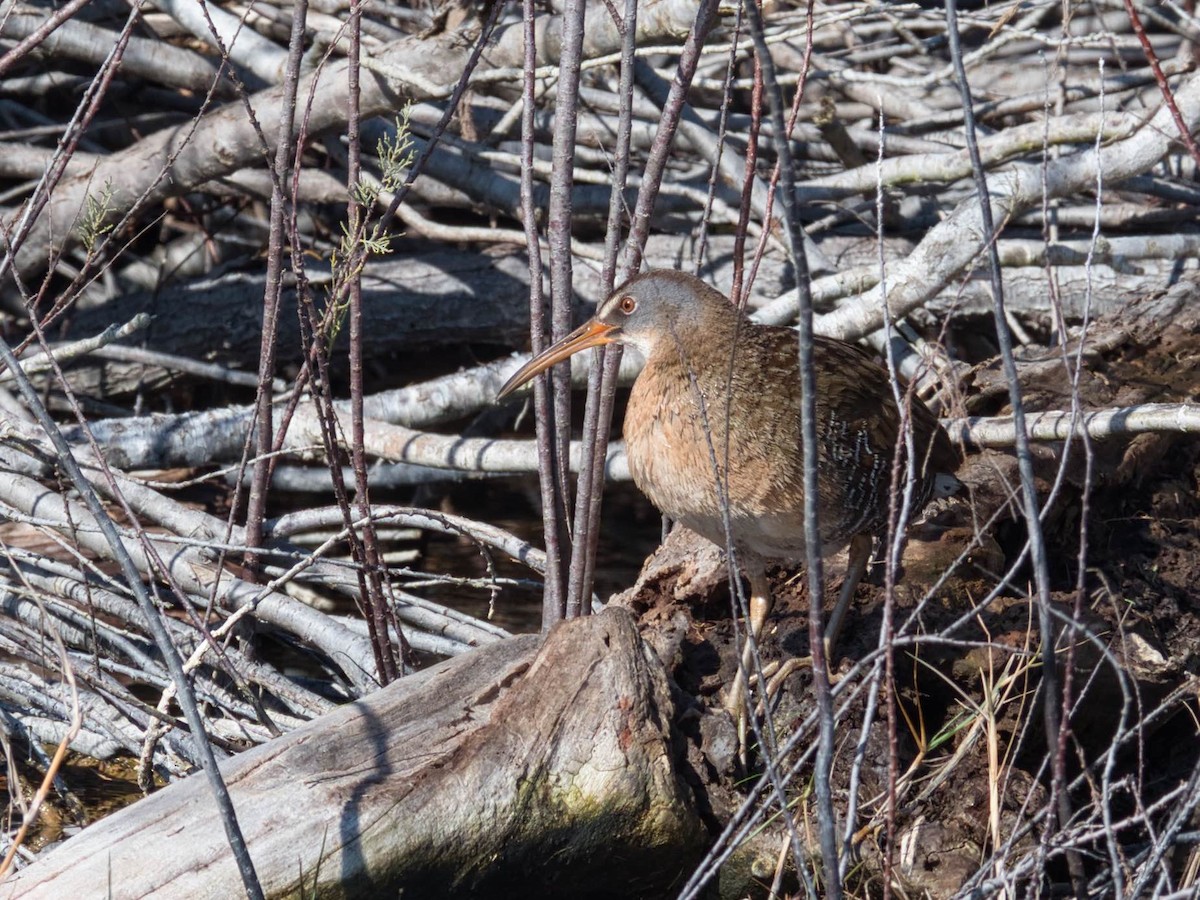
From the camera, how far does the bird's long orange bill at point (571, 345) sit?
3488 millimetres

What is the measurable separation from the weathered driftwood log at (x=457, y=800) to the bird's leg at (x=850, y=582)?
627 mm

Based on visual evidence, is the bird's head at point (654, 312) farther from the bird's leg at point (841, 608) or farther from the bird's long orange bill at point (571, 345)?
the bird's leg at point (841, 608)

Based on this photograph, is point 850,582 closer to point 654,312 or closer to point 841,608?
point 841,608

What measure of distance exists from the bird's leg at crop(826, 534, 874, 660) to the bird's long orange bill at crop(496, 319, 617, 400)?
0.83 metres

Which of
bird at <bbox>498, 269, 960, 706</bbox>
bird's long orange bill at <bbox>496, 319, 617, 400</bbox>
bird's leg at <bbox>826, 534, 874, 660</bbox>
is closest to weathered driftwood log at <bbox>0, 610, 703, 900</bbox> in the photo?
bird at <bbox>498, 269, 960, 706</bbox>

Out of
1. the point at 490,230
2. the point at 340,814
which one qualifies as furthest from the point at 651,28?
the point at 340,814

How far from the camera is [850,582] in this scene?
11.7 ft

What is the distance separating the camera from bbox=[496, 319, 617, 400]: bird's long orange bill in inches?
137

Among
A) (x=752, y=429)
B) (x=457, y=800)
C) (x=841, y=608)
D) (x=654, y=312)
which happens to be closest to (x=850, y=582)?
(x=841, y=608)

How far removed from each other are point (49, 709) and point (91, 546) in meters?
0.80

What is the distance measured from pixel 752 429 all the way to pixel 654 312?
458 millimetres

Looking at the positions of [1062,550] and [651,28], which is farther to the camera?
[651,28]

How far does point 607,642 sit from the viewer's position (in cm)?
300

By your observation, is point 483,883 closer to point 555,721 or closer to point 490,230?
point 555,721
